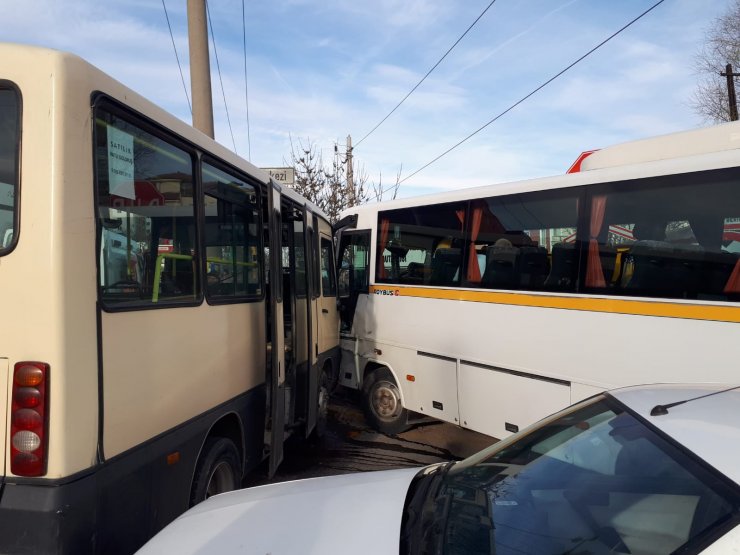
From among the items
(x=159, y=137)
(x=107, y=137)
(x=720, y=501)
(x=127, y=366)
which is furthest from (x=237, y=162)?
(x=720, y=501)

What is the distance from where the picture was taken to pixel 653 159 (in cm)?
484

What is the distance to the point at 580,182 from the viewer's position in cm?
481

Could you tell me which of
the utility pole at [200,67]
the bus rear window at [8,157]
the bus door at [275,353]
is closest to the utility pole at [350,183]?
the utility pole at [200,67]

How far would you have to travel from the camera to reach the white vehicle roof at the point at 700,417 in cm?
159

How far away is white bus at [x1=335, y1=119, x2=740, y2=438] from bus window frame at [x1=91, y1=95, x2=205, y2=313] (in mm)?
3077

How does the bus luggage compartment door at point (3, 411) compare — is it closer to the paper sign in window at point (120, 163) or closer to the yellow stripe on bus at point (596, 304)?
the paper sign in window at point (120, 163)

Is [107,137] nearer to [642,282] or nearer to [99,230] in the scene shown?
[99,230]

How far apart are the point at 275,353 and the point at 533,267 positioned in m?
2.52

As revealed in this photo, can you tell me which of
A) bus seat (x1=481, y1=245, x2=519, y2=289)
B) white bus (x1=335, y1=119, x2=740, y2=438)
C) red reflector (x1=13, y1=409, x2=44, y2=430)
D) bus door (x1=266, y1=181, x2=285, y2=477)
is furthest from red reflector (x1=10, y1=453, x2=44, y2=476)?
bus seat (x1=481, y1=245, x2=519, y2=289)

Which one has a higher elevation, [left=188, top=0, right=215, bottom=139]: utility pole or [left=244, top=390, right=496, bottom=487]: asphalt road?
[left=188, top=0, right=215, bottom=139]: utility pole

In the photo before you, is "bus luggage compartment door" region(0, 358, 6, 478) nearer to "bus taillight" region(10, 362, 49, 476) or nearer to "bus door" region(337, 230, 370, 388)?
"bus taillight" region(10, 362, 49, 476)

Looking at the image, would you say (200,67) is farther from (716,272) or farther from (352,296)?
(716,272)

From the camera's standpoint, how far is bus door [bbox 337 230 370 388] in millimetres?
7449

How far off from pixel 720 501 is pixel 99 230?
2.46 m
